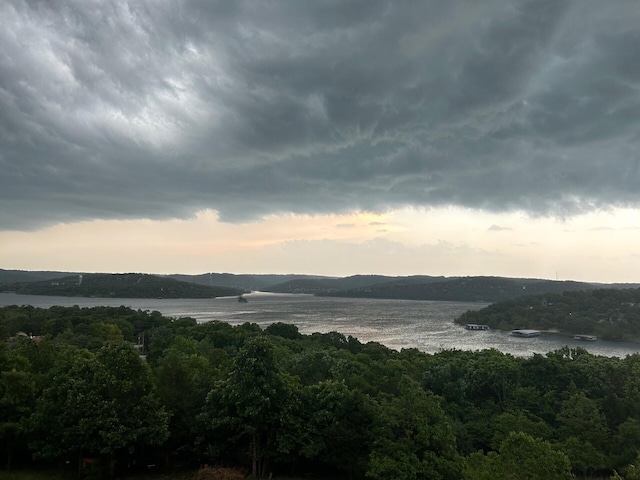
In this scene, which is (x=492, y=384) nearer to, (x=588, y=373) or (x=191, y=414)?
(x=588, y=373)

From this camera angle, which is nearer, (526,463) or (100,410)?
(526,463)

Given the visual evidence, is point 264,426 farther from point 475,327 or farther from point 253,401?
point 475,327

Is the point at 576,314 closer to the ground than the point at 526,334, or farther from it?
farther from it

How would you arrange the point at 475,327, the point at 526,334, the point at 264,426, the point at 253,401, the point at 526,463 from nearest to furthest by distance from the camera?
1. the point at 526,463
2. the point at 253,401
3. the point at 264,426
4. the point at 526,334
5. the point at 475,327

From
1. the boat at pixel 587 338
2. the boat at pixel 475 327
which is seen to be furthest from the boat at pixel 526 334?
the boat at pixel 475 327

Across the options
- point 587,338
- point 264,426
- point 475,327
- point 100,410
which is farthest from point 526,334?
point 100,410

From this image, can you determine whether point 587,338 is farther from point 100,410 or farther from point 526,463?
point 100,410

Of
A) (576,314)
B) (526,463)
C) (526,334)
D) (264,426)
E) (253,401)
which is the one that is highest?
(253,401)

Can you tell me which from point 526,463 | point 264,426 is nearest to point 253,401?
point 264,426

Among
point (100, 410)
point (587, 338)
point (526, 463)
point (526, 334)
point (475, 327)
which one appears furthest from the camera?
point (475, 327)

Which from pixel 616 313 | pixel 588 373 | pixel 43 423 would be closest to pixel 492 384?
pixel 588 373
